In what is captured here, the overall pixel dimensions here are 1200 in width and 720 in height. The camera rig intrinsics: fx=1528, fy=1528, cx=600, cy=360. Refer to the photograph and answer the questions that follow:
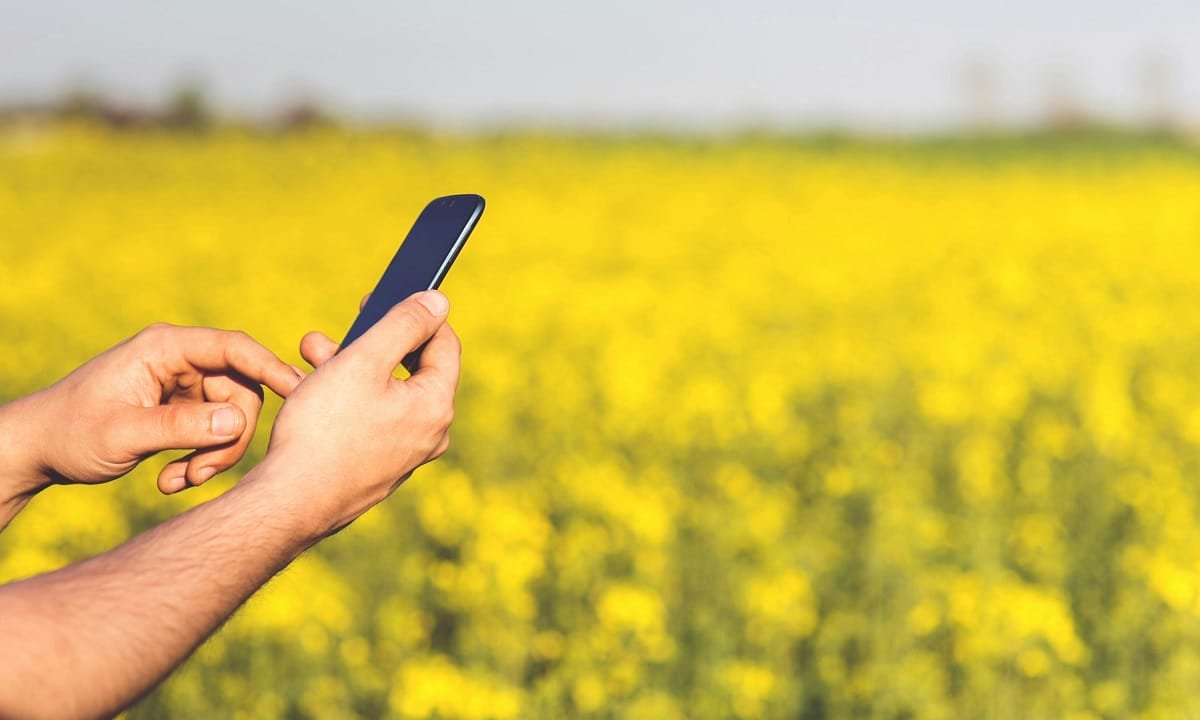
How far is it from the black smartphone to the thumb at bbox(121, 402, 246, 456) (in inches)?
5.4

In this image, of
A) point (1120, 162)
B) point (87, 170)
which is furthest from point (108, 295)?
point (1120, 162)

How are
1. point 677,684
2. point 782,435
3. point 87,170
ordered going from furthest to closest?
1. point 87,170
2. point 782,435
3. point 677,684

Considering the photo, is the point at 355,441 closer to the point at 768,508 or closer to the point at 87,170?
the point at 768,508

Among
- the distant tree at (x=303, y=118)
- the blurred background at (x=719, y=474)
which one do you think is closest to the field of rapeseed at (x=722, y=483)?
the blurred background at (x=719, y=474)

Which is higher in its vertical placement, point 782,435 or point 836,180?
point 836,180

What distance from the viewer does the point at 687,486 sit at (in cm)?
432

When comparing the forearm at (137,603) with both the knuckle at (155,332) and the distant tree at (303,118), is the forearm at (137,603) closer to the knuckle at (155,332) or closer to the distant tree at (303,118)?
the knuckle at (155,332)

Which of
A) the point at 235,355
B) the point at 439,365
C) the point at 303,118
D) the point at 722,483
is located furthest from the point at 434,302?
the point at 303,118

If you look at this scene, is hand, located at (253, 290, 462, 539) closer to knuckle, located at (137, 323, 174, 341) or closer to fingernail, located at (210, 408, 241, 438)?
fingernail, located at (210, 408, 241, 438)

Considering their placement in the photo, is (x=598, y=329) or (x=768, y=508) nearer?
(x=768, y=508)

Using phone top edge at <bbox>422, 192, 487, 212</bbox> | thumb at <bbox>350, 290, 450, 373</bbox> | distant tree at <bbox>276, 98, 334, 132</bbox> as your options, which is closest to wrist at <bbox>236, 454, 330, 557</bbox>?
thumb at <bbox>350, 290, 450, 373</bbox>

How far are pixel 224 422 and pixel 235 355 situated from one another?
134 mm

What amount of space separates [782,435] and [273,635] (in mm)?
2218

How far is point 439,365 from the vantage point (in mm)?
1437
